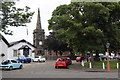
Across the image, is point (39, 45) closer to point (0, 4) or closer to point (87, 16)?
point (87, 16)

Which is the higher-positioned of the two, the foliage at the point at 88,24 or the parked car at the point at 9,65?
the foliage at the point at 88,24

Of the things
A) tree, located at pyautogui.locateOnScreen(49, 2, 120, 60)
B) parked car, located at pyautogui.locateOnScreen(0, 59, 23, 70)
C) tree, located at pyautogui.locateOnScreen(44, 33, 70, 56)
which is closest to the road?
parked car, located at pyautogui.locateOnScreen(0, 59, 23, 70)

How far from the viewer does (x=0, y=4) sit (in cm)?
1199

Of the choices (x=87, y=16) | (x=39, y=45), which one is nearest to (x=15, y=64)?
(x=87, y=16)

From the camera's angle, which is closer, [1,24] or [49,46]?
[1,24]

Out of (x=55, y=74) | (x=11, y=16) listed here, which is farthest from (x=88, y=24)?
(x=11, y=16)

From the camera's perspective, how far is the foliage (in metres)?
27.8

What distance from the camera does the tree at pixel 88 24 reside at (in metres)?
27.8

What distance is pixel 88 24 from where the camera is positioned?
96.9ft

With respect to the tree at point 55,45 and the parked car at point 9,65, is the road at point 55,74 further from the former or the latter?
the tree at point 55,45

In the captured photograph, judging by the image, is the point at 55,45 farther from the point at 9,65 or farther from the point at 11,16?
the point at 11,16

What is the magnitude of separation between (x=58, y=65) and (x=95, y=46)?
596 cm

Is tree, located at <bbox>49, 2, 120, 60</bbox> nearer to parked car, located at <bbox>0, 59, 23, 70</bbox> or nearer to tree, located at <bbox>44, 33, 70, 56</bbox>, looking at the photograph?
parked car, located at <bbox>0, 59, 23, 70</bbox>

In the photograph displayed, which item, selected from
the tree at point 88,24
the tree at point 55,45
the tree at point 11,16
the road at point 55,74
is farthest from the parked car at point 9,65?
the tree at point 55,45
